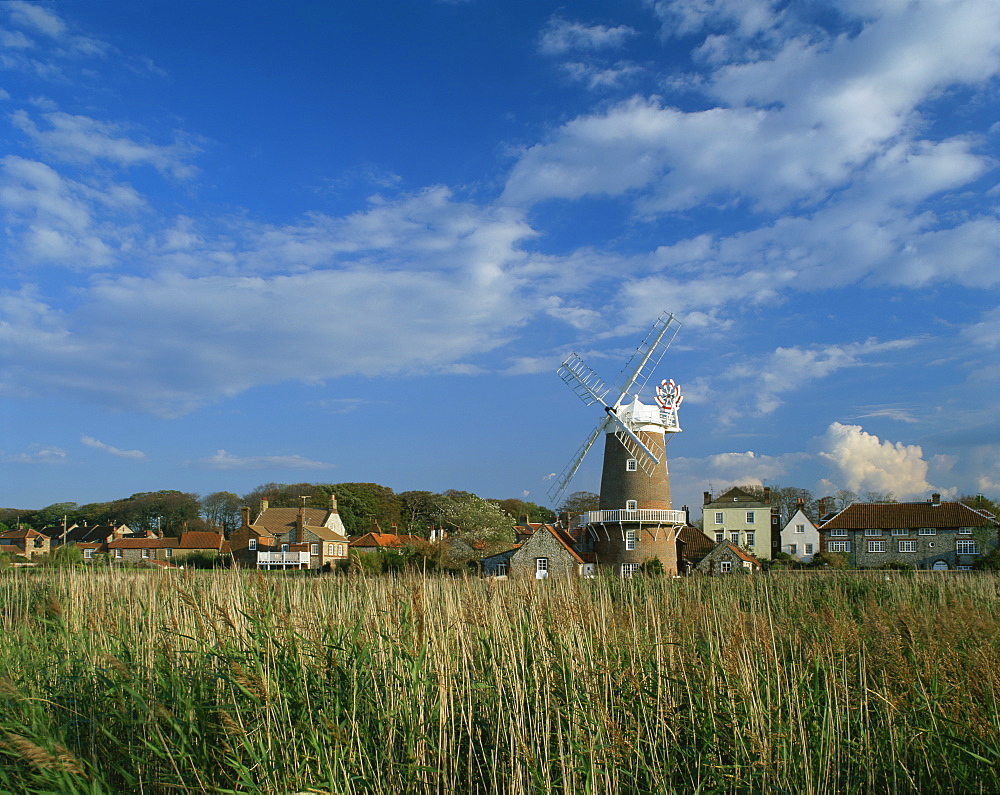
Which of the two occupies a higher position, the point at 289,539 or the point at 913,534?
the point at 289,539

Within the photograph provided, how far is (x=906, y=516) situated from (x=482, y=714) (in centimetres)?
5850

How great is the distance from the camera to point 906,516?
178ft

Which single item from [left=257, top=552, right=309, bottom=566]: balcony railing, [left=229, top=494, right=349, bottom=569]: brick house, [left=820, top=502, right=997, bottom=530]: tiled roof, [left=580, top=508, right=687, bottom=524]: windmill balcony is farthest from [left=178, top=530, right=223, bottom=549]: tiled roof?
[left=820, top=502, right=997, bottom=530]: tiled roof

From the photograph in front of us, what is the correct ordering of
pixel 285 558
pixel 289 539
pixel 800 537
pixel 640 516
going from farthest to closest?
pixel 289 539 → pixel 800 537 → pixel 285 558 → pixel 640 516

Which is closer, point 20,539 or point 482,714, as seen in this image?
point 482,714

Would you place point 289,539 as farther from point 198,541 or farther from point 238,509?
point 238,509

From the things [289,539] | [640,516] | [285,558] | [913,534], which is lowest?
[285,558]

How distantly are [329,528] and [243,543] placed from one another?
7.89m

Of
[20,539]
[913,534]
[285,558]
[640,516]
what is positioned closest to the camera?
[640,516]

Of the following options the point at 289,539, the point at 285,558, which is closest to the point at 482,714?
the point at 285,558

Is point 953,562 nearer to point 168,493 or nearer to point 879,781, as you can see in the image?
point 879,781

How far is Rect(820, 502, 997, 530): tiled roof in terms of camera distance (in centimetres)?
5231

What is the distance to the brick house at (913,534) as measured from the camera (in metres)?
51.6

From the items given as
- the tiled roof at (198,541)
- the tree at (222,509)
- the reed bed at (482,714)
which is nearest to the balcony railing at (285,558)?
the tiled roof at (198,541)
